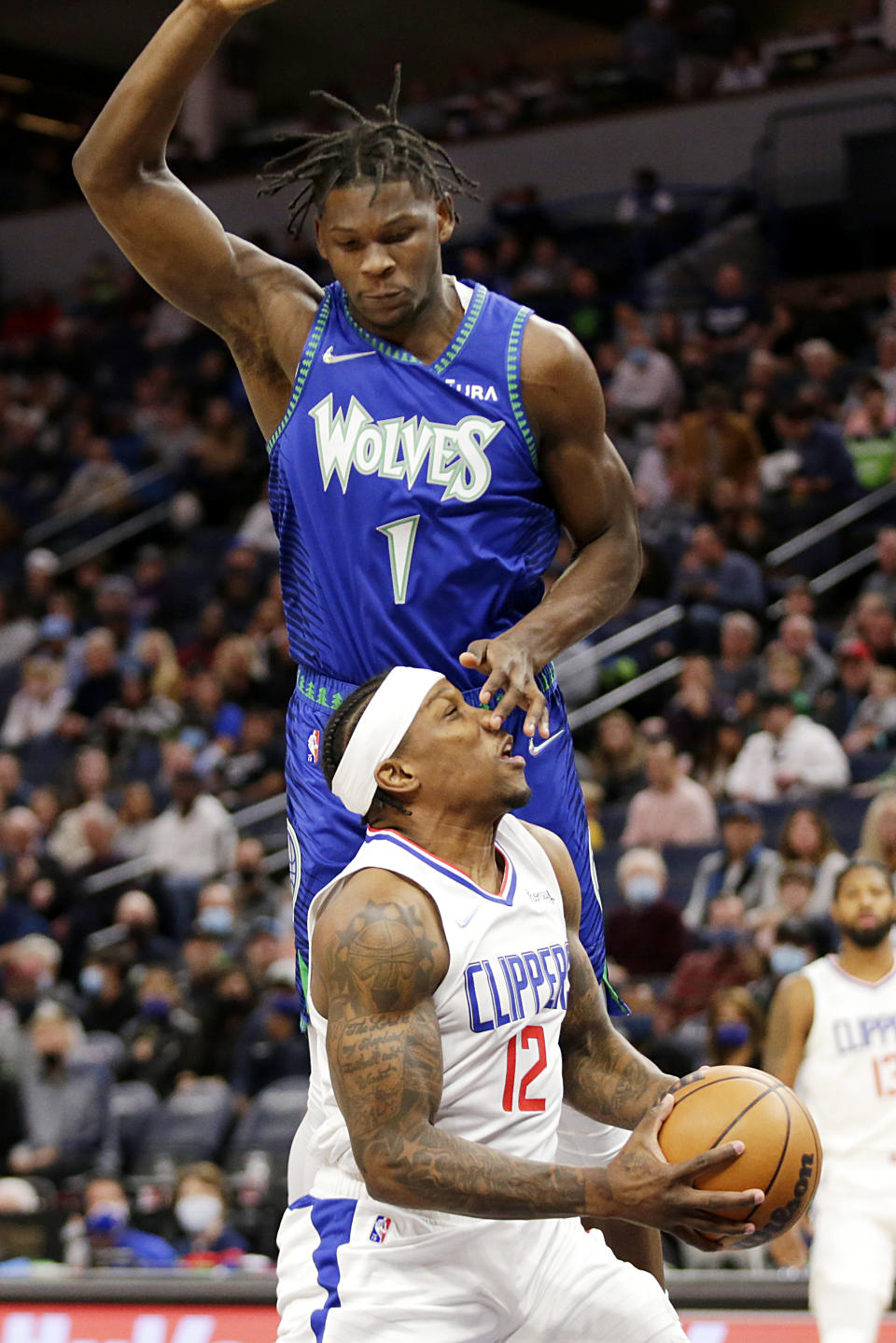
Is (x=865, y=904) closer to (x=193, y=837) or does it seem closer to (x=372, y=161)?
(x=372, y=161)

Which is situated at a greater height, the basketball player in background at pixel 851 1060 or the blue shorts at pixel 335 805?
the blue shorts at pixel 335 805

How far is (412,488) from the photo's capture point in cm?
351

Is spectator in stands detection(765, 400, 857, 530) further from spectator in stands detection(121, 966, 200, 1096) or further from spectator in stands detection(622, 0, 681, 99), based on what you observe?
spectator in stands detection(622, 0, 681, 99)

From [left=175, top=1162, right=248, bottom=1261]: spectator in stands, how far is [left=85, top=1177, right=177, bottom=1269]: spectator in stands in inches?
4.0

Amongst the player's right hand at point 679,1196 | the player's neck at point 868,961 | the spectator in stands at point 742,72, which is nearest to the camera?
the player's right hand at point 679,1196

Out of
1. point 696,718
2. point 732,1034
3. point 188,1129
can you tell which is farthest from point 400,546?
point 696,718

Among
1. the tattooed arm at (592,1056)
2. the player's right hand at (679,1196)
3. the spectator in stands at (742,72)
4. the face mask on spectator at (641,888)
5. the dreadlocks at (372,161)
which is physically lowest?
the player's right hand at (679,1196)

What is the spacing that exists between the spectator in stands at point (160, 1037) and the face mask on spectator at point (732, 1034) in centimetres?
310

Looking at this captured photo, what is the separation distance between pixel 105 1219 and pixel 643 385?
7.63m

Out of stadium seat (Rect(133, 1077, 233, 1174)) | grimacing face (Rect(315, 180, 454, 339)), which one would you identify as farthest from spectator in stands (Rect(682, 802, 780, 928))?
grimacing face (Rect(315, 180, 454, 339))

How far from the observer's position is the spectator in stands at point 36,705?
533 inches

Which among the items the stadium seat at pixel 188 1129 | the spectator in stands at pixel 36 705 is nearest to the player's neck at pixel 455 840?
the stadium seat at pixel 188 1129

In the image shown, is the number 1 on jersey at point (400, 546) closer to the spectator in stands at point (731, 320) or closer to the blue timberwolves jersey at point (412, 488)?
the blue timberwolves jersey at point (412, 488)

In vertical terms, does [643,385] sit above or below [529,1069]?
above
